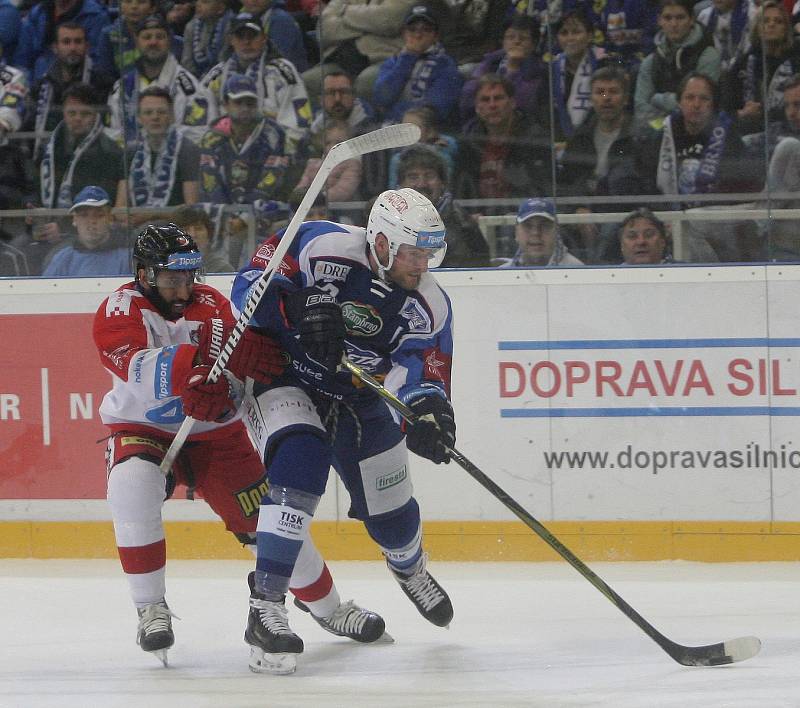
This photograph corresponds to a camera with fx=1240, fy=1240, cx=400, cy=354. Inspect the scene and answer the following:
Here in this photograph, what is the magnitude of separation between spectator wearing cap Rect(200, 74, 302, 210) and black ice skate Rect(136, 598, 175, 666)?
1.94 metres

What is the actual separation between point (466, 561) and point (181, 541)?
3.37ft

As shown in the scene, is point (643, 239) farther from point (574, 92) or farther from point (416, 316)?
point (416, 316)

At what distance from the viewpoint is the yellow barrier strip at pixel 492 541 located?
162 inches

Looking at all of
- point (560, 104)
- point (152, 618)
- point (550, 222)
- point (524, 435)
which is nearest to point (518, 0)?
point (560, 104)

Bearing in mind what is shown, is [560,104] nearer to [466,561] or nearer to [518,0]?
[518,0]

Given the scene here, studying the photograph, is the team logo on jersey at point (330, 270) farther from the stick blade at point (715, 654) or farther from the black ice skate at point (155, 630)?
the stick blade at point (715, 654)

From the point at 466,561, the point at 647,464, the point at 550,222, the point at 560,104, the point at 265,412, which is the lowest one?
the point at 466,561

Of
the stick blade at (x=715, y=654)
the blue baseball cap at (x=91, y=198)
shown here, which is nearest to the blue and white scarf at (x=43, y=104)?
the blue baseball cap at (x=91, y=198)

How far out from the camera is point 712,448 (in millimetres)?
4109

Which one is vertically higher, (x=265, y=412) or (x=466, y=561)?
(x=265, y=412)

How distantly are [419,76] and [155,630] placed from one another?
231 cm

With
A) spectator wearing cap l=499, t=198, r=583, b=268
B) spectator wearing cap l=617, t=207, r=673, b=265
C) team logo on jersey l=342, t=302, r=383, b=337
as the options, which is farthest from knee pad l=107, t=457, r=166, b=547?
spectator wearing cap l=617, t=207, r=673, b=265

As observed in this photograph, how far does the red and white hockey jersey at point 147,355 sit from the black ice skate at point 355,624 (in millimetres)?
573

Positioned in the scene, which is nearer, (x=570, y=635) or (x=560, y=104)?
(x=570, y=635)
